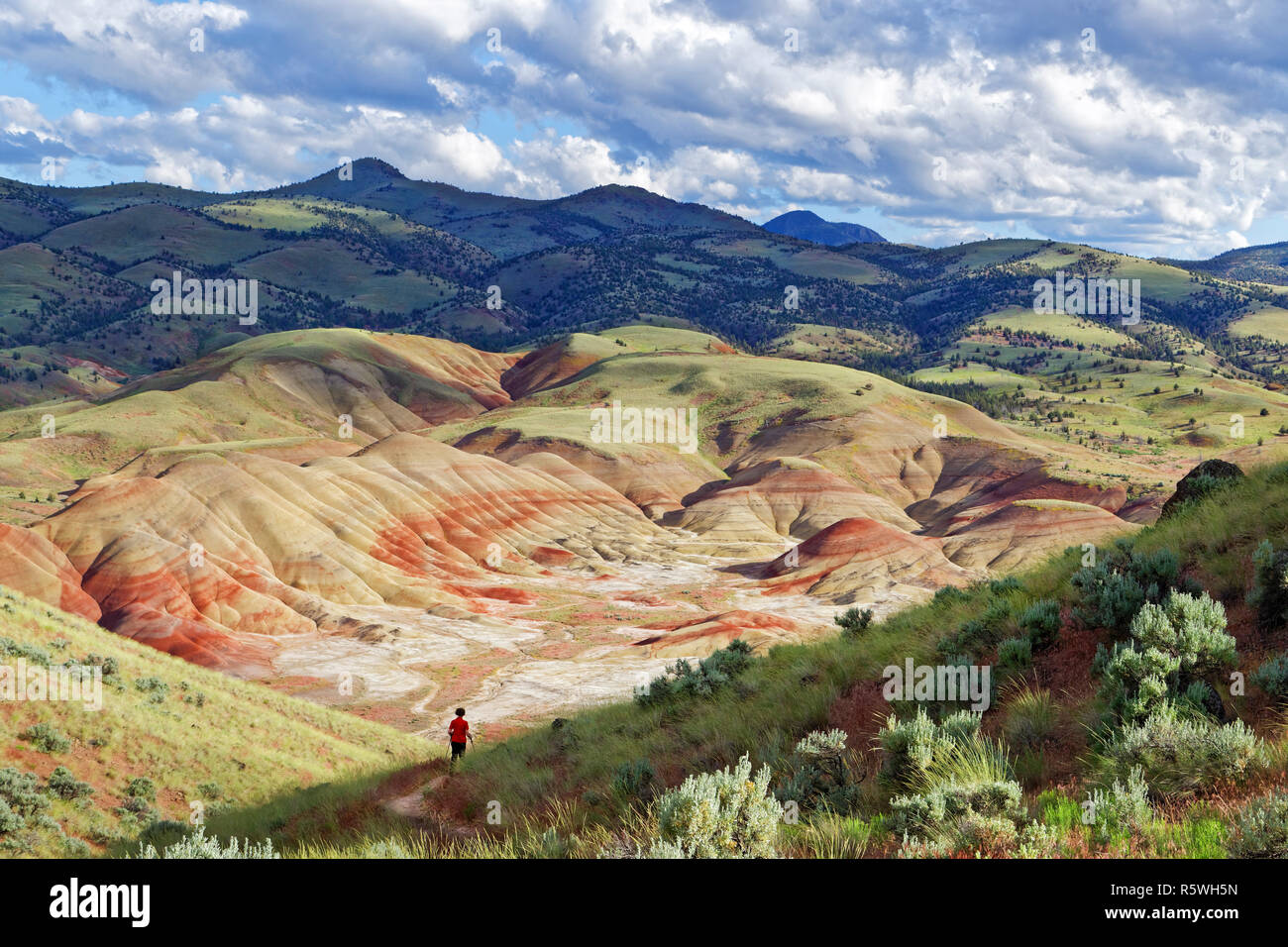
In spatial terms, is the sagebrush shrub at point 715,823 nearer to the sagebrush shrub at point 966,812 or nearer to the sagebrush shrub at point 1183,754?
the sagebrush shrub at point 966,812

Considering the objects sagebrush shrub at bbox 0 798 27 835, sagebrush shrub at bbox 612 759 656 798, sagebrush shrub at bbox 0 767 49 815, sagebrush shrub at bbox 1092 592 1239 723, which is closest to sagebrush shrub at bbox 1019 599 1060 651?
sagebrush shrub at bbox 1092 592 1239 723

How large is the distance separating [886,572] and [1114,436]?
84.4m

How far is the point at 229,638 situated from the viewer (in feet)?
189

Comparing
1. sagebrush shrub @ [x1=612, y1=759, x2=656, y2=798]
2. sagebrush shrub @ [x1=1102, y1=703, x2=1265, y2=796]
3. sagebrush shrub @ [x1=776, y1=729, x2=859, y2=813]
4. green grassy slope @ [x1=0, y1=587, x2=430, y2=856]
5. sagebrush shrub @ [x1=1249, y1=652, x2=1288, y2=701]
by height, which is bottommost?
green grassy slope @ [x1=0, y1=587, x2=430, y2=856]

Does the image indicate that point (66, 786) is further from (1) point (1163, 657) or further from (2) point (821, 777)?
(1) point (1163, 657)

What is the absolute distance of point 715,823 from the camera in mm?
5910

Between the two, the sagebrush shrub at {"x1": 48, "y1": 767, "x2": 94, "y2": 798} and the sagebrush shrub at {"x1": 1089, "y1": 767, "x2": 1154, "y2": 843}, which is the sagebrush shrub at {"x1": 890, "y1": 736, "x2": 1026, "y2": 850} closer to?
the sagebrush shrub at {"x1": 1089, "y1": 767, "x2": 1154, "y2": 843}

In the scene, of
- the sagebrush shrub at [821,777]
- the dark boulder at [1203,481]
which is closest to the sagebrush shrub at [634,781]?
the sagebrush shrub at [821,777]

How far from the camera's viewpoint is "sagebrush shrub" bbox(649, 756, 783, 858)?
231 inches

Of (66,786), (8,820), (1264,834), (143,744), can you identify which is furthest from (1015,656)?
(143,744)

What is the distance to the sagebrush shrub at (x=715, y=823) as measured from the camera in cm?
587

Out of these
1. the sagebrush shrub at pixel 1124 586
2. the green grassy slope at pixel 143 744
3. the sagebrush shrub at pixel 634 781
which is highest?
the sagebrush shrub at pixel 1124 586
